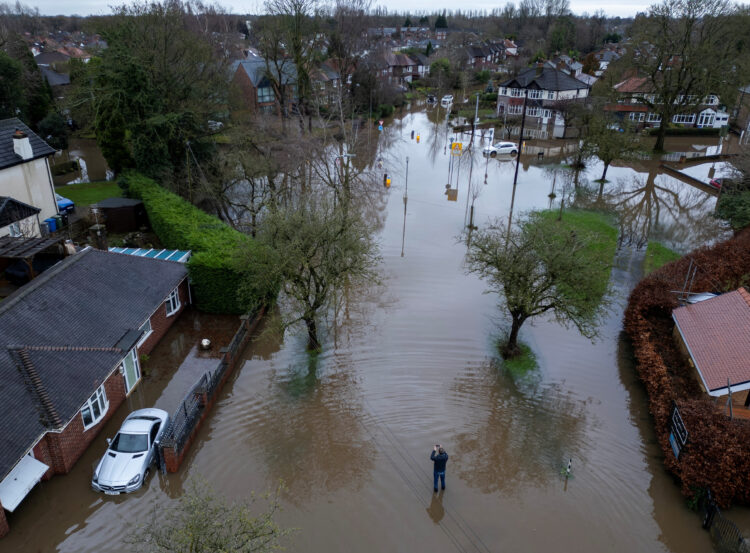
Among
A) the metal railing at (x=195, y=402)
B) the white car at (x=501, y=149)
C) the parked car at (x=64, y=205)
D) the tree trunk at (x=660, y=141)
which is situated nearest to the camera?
the metal railing at (x=195, y=402)

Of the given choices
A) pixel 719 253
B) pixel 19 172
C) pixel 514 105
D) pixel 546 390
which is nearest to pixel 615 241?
pixel 719 253

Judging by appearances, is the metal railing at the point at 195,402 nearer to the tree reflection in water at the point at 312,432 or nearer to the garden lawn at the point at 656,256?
the tree reflection in water at the point at 312,432

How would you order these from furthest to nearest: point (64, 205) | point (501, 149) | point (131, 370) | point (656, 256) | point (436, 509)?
point (501, 149), point (64, 205), point (656, 256), point (131, 370), point (436, 509)

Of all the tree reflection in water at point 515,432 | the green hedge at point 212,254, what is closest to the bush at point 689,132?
the tree reflection in water at point 515,432

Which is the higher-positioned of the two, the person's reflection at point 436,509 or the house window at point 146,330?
the house window at point 146,330

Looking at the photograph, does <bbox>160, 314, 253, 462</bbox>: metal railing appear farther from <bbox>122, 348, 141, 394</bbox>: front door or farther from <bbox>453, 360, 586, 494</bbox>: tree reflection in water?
<bbox>453, 360, 586, 494</bbox>: tree reflection in water

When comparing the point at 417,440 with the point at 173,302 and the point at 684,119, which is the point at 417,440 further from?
the point at 684,119

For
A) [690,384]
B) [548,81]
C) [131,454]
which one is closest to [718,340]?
[690,384]
